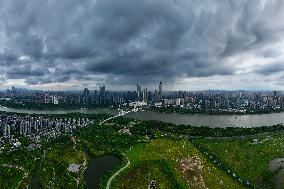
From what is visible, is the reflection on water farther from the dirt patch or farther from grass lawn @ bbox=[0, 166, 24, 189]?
the dirt patch

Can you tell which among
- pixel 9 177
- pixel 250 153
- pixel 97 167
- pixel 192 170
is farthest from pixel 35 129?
pixel 250 153

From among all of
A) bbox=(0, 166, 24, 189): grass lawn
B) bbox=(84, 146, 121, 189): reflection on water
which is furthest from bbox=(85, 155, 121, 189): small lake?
bbox=(0, 166, 24, 189): grass lawn

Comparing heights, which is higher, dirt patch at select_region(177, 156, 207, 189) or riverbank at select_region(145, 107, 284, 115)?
riverbank at select_region(145, 107, 284, 115)

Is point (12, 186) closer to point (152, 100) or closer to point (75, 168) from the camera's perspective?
point (75, 168)

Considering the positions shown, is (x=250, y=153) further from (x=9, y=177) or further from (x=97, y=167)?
(x=9, y=177)

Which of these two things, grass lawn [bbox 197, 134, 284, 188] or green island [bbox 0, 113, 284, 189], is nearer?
green island [bbox 0, 113, 284, 189]

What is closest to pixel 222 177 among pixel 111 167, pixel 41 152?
pixel 111 167

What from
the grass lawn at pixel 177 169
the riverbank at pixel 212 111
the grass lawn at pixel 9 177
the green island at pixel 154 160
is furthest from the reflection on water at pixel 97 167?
the riverbank at pixel 212 111

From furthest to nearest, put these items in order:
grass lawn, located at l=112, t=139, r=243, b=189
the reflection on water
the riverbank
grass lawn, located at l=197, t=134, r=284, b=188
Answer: the riverbank, grass lawn, located at l=197, t=134, r=284, b=188, the reflection on water, grass lawn, located at l=112, t=139, r=243, b=189
